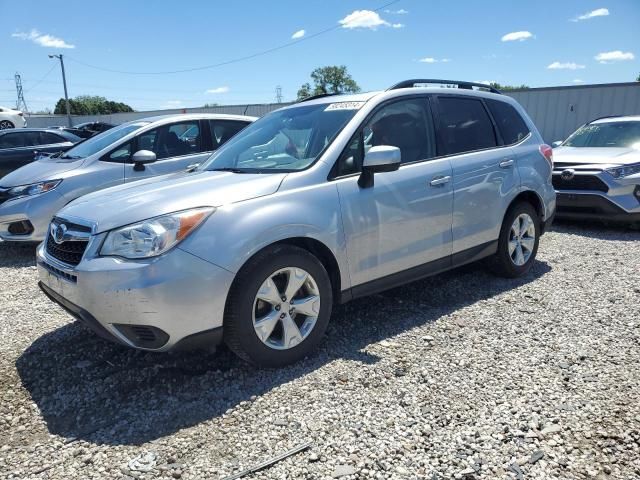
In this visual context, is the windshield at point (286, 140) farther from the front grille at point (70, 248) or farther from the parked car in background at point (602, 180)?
the parked car in background at point (602, 180)

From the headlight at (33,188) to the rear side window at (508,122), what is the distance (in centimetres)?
495

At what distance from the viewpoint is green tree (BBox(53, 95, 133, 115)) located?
278 ft

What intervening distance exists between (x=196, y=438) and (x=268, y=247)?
1.10 metres

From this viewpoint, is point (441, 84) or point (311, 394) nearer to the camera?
point (311, 394)

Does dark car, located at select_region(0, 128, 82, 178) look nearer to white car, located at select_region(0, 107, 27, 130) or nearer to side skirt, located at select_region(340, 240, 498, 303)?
side skirt, located at select_region(340, 240, 498, 303)

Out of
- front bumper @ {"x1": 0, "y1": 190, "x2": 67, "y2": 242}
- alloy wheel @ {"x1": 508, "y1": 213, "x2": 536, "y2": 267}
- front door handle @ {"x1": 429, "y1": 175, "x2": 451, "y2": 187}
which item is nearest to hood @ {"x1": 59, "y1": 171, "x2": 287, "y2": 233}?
front door handle @ {"x1": 429, "y1": 175, "x2": 451, "y2": 187}

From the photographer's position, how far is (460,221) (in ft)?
13.3

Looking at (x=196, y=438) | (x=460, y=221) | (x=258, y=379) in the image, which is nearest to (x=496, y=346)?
(x=460, y=221)

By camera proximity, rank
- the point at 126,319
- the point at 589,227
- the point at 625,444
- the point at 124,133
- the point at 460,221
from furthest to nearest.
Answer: the point at 589,227
the point at 124,133
the point at 460,221
the point at 126,319
the point at 625,444

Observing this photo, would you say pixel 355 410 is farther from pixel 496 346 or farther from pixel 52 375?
pixel 52 375

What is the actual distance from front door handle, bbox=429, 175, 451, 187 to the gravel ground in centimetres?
105

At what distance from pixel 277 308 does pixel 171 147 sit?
426 centimetres

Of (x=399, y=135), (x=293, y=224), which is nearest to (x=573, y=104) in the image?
(x=399, y=135)

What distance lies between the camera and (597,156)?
7.36 m
